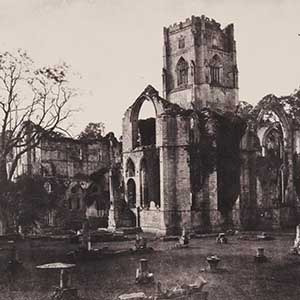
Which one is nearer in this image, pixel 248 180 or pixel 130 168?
pixel 248 180

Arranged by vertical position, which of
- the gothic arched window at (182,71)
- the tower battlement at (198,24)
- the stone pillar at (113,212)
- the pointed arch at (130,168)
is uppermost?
the tower battlement at (198,24)

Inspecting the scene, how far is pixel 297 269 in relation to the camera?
17609 millimetres

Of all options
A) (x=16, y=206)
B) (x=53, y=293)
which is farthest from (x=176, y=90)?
(x=53, y=293)

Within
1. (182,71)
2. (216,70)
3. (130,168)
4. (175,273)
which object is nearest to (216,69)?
(216,70)

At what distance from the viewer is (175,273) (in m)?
17.2

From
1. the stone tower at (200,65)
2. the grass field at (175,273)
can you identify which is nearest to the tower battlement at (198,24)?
the stone tower at (200,65)

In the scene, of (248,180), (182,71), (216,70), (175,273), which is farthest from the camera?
(182,71)

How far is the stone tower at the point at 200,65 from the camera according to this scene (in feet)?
188

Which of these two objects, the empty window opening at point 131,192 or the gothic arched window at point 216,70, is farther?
the gothic arched window at point 216,70

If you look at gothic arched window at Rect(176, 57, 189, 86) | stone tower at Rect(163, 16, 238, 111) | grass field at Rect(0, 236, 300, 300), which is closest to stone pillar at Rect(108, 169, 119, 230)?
grass field at Rect(0, 236, 300, 300)

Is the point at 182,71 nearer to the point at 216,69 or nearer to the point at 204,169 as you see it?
the point at 216,69

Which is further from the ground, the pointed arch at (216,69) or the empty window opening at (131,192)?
the pointed arch at (216,69)

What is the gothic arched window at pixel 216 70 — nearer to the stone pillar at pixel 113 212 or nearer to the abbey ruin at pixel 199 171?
the abbey ruin at pixel 199 171

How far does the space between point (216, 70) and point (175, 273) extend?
44833mm
